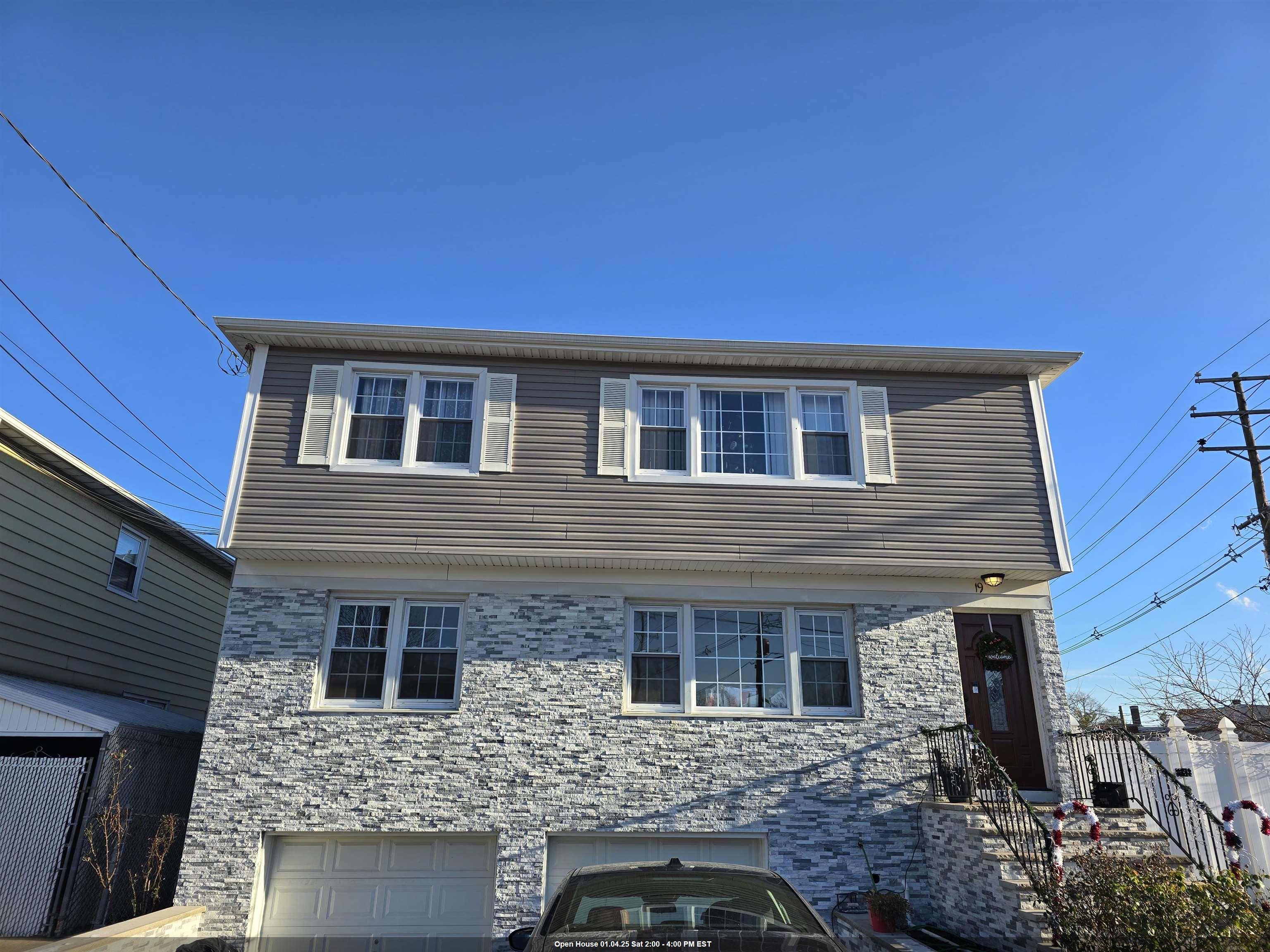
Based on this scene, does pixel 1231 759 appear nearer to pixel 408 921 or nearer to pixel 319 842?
pixel 408 921

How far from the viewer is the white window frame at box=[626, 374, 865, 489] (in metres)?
11.2

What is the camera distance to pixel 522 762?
396 inches

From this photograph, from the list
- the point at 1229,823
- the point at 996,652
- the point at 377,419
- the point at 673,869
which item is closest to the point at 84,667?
the point at 377,419

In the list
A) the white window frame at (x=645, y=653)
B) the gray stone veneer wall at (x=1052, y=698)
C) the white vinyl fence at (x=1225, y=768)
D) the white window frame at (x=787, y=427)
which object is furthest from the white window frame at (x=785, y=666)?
the white vinyl fence at (x=1225, y=768)

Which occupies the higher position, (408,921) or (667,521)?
(667,521)

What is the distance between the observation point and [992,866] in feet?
27.0

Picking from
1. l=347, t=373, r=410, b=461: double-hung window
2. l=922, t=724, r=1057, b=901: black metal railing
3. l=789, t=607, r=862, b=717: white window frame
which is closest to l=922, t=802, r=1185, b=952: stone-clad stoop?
l=922, t=724, r=1057, b=901: black metal railing

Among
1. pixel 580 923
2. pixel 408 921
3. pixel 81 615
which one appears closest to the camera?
pixel 580 923

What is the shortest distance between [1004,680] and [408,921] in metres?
7.78

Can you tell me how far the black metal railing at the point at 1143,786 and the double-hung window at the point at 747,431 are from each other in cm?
418

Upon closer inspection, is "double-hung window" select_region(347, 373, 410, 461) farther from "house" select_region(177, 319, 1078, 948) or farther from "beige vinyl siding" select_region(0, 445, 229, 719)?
"beige vinyl siding" select_region(0, 445, 229, 719)

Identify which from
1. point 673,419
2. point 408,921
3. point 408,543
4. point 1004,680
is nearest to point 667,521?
point 673,419

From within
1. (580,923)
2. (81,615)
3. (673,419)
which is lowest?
(580,923)

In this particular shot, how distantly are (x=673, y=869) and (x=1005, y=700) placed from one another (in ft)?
24.1
